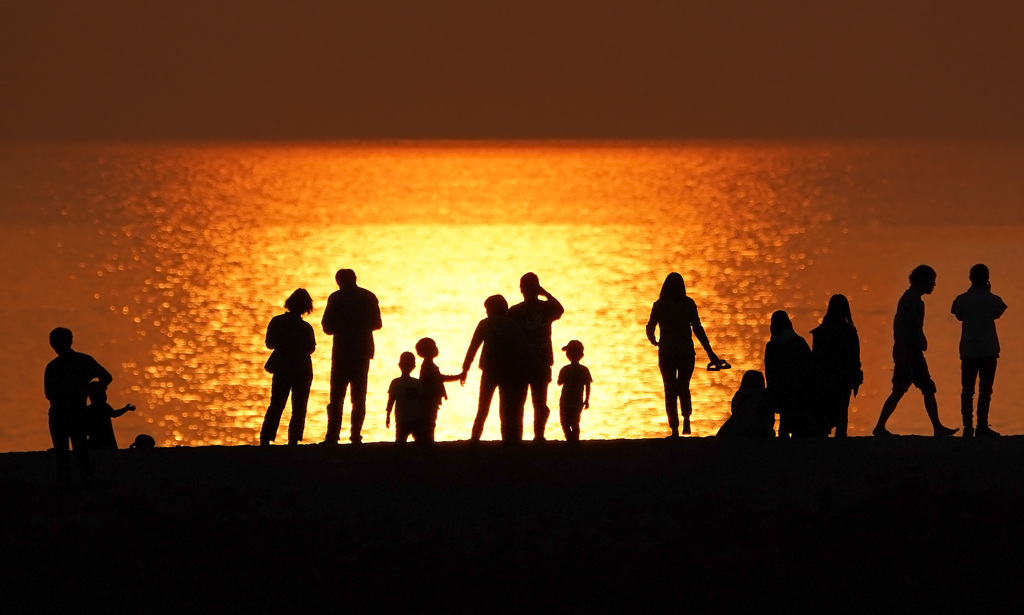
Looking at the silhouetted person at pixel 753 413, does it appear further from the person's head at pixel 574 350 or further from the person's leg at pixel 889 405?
the person's head at pixel 574 350

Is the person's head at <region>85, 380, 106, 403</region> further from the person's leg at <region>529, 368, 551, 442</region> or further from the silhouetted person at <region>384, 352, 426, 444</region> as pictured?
the person's leg at <region>529, 368, 551, 442</region>

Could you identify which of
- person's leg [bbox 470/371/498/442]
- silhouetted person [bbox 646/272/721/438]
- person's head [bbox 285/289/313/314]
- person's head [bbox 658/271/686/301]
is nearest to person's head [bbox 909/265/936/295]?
silhouetted person [bbox 646/272/721/438]

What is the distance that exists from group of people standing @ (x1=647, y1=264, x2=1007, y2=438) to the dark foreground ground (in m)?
1.41

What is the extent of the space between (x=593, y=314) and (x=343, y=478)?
84.2m

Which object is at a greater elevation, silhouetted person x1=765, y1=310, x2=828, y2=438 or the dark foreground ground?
silhouetted person x1=765, y1=310, x2=828, y2=438

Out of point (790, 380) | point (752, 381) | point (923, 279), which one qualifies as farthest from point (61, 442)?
point (923, 279)

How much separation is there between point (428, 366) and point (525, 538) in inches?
84.0

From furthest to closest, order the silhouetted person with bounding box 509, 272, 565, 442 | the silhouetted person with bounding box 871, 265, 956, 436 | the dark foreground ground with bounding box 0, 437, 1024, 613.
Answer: the silhouetted person with bounding box 871, 265, 956, 436 → the silhouetted person with bounding box 509, 272, 565, 442 → the dark foreground ground with bounding box 0, 437, 1024, 613

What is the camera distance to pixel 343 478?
601 inches

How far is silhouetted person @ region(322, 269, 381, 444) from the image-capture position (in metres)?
17.0

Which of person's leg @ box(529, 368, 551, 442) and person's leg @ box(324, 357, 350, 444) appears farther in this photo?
person's leg @ box(324, 357, 350, 444)

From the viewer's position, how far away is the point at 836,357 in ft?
54.7

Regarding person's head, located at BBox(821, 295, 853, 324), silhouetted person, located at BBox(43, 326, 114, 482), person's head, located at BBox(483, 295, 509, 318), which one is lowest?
silhouetted person, located at BBox(43, 326, 114, 482)

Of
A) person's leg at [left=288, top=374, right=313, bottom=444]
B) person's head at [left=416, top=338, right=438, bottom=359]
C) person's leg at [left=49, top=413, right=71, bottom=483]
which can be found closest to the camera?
person's leg at [left=49, top=413, right=71, bottom=483]
